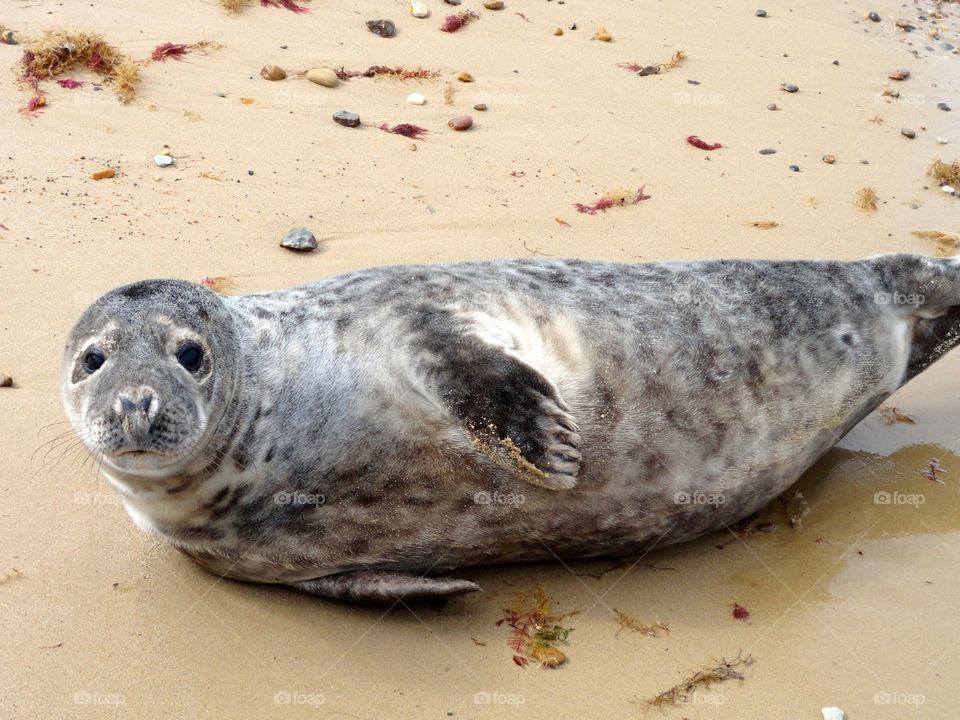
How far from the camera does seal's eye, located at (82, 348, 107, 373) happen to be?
9.92 ft

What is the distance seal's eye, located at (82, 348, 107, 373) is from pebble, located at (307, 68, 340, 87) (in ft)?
12.2

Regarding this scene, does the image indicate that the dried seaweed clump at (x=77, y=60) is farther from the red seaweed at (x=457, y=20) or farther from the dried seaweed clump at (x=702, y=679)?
the dried seaweed clump at (x=702, y=679)

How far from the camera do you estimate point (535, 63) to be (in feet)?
22.7

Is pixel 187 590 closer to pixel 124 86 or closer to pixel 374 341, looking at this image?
pixel 374 341

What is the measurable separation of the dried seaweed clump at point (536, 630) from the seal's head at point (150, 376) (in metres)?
1.12

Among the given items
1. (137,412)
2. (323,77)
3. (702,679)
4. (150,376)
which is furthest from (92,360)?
(323,77)

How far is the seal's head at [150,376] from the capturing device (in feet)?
9.25

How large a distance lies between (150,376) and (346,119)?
340cm

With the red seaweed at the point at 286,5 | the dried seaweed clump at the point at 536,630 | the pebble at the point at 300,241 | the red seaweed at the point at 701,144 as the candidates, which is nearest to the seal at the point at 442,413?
the dried seaweed clump at the point at 536,630

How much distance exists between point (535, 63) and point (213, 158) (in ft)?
7.83

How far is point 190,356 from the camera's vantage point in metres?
3.11

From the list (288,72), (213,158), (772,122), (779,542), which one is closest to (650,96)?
A: (772,122)

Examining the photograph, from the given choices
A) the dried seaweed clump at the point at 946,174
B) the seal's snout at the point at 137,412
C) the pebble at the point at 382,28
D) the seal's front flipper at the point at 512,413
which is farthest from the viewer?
the pebble at the point at 382,28

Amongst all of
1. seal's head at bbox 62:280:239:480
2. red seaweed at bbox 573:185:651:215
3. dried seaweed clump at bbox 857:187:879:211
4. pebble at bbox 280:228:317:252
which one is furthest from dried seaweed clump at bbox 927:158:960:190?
seal's head at bbox 62:280:239:480
